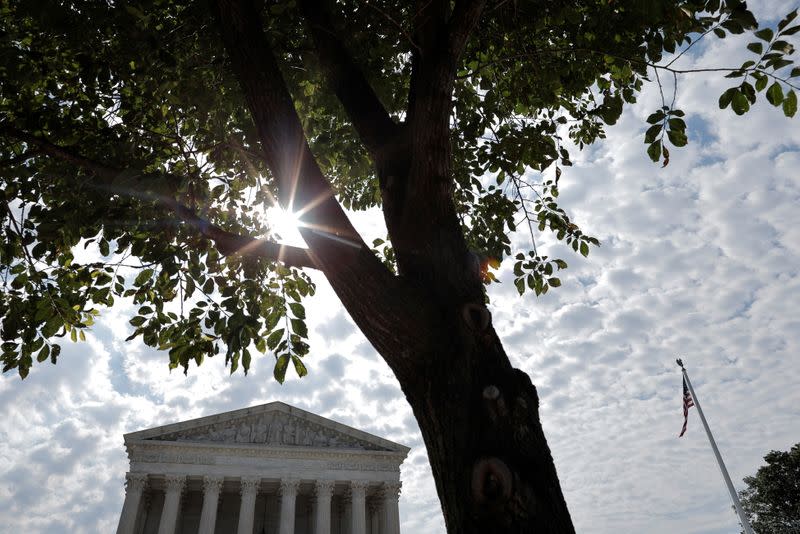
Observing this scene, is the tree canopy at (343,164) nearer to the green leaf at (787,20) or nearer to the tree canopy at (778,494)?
the green leaf at (787,20)

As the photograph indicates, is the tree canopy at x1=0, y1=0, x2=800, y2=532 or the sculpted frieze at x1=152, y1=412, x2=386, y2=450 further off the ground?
the sculpted frieze at x1=152, y1=412, x2=386, y2=450

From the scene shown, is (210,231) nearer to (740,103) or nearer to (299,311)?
(299,311)

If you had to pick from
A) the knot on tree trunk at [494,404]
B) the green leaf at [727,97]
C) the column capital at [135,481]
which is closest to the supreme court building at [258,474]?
the column capital at [135,481]

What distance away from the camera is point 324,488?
3538 centimetres

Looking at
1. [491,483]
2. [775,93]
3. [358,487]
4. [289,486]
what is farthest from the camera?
[358,487]

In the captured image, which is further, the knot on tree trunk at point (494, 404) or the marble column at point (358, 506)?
the marble column at point (358, 506)

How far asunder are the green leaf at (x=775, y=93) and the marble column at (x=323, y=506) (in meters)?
36.5

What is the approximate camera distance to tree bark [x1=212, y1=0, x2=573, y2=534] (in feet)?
6.97

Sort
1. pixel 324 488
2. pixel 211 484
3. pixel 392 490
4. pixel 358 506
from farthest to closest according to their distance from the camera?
pixel 392 490 < pixel 358 506 < pixel 324 488 < pixel 211 484

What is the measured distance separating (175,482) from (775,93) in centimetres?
3741

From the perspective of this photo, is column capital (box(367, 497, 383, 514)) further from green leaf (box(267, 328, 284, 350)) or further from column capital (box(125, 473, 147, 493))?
green leaf (box(267, 328, 284, 350))

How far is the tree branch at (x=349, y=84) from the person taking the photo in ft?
11.0

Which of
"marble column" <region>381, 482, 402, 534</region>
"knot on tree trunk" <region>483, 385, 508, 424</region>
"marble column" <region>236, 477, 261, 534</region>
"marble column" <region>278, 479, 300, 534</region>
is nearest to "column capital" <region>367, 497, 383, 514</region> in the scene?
"marble column" <region>381, 482, 402, 534</region>

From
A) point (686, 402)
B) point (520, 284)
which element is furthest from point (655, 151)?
point (686, 402)
